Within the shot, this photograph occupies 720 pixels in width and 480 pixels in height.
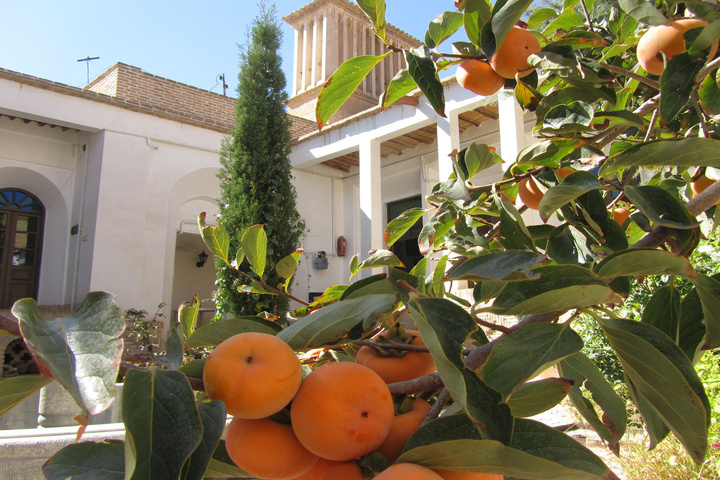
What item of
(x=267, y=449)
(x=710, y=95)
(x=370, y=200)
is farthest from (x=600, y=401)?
(x=370, y=200)

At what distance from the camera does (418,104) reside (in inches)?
260

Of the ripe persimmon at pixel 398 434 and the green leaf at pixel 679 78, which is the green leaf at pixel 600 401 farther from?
the green leaf at pixel 679 78

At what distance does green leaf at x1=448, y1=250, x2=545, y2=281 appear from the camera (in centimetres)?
38

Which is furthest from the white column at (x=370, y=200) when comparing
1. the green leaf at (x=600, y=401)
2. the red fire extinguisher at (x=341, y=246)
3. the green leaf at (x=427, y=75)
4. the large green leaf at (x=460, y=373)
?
the large green leaf at (x=460, y=373)

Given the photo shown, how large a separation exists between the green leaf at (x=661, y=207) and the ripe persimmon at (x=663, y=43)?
29cm

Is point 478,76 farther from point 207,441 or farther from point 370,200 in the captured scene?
point 370,200

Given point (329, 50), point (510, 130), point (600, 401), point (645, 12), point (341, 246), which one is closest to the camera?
point (600, 401)

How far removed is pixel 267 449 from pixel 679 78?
0.76 m

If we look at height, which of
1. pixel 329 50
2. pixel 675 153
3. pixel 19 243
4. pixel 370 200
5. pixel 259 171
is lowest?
pixel 675 153

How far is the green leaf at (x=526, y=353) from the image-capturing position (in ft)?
1.23

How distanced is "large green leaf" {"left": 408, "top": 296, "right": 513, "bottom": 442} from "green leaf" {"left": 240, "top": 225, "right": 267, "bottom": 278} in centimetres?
39

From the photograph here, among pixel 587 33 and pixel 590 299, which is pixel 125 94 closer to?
pixel 587 33

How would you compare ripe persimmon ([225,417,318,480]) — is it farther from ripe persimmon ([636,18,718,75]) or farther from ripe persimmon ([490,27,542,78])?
ripe persimmon ([636,18,718,75])

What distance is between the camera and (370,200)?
23.7 feet
